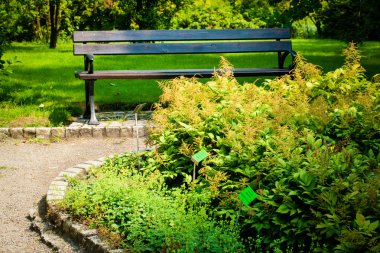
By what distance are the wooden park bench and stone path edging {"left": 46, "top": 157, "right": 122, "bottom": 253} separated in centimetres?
254

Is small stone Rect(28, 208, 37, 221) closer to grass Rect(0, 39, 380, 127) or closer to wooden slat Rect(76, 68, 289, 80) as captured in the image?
grass Rect(0, 39, 380, 127)

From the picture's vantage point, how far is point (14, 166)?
6.75 m

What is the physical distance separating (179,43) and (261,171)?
5.01 metres

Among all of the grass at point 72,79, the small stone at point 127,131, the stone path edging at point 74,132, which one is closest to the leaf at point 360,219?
the stone path edging at point 74,132

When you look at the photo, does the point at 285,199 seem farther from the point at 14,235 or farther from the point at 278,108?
the point at 14,235

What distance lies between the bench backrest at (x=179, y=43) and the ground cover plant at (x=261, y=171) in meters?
3.12

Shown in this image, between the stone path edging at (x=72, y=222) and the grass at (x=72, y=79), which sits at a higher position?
the grass at (x=72, y=79)

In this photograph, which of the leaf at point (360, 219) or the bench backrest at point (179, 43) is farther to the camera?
the bench backrest at point (179, 43)

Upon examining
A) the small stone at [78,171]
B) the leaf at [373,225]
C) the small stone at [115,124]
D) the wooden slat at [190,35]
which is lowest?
the small stone at [78,171]

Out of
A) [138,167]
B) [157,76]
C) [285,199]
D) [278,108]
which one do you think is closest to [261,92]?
[278,108]

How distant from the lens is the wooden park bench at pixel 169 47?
8.43 meters

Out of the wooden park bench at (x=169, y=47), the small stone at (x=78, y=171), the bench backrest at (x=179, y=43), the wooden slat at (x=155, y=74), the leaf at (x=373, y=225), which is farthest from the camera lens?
the bench backrest at (x=179, y=43)

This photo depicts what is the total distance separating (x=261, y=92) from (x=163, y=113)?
94 cm

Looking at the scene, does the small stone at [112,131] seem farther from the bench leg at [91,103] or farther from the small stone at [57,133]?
the small stone at [57,133]
